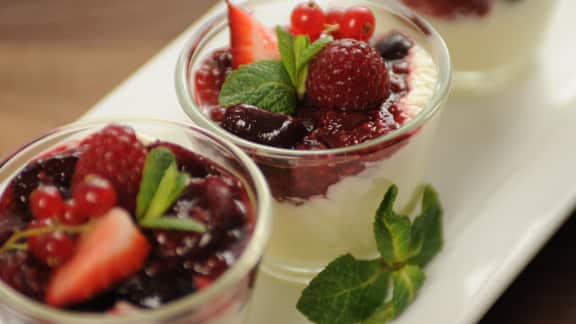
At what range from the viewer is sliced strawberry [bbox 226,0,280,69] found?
147 cm

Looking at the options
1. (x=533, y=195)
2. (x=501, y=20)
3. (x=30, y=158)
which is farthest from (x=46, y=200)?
(x=501, y=20)

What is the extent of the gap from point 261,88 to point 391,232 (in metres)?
0.34

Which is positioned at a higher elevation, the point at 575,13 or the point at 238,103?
the point at 238,103

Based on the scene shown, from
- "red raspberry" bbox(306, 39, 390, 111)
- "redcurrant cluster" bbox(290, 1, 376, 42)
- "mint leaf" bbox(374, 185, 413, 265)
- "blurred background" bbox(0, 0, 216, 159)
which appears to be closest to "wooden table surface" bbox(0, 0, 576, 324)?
A: "blurred background" bbox(0, 0, 216, 159)

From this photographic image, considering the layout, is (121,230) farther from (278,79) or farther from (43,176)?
(278,79)

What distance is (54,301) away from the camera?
0.98m

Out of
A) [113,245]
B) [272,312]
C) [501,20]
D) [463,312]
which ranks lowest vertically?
[272,312]

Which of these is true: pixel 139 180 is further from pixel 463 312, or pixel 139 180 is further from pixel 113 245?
pixel 463 312

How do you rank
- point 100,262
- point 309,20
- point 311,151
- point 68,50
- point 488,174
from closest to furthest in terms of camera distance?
point 100,262, point 311,151, point 309,20, point 488,174, point 68,50

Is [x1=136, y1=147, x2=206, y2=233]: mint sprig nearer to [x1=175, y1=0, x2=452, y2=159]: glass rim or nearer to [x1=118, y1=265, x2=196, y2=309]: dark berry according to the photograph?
[x1=118, y1=265, x2=196, y2=309]: dark berry

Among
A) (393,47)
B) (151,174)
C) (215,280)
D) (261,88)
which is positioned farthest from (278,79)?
(215,280)

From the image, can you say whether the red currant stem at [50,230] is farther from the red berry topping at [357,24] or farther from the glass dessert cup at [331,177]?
the red berry topping at [357,24]

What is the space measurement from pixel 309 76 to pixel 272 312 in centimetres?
44

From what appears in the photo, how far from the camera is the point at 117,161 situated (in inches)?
42.9
